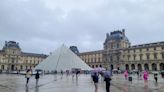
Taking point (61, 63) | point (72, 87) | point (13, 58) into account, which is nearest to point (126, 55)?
point (61, 63)

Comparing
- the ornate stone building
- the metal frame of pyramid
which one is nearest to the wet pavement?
the metal frame of pyramid

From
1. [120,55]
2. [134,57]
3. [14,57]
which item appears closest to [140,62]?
[134,57]

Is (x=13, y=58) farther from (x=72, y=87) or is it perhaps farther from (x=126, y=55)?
(x=72, y=87)

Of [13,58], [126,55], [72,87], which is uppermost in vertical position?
[126,55]

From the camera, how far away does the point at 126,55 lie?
7181 centimetres

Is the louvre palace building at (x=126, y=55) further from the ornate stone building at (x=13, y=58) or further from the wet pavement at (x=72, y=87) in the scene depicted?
the wet pavement at (x=72, y=87)

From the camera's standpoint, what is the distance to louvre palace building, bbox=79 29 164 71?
209ft

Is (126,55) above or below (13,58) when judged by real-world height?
above

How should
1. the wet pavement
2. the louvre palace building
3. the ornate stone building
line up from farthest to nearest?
the ornate stone building, the louvre palace building, the wet pavement

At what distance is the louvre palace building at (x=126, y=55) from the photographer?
63.8 metres

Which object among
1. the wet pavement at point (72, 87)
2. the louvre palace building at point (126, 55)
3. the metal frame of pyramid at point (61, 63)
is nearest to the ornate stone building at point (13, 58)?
the louvre palace building at point (126, 55)

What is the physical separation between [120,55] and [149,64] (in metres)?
10.9

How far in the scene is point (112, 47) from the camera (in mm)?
77062

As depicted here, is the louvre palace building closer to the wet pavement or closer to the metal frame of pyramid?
the metal frame of pyramid
